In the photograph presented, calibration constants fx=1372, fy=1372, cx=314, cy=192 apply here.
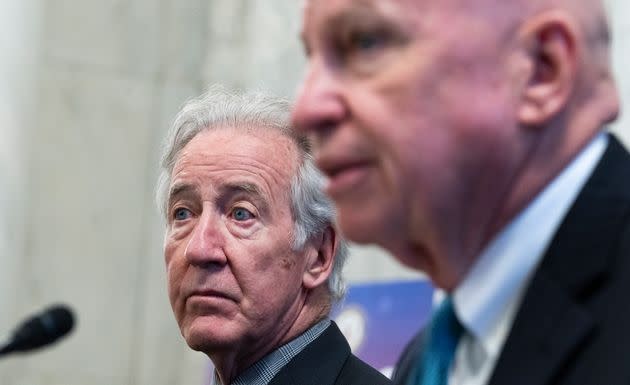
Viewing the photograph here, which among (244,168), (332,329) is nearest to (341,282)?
(332,329)

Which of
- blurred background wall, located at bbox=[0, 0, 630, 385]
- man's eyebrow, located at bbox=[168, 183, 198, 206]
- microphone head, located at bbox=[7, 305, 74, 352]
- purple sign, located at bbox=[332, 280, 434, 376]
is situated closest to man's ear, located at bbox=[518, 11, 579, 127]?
microphone head, located at bbox=[7, 305, 74, 352]

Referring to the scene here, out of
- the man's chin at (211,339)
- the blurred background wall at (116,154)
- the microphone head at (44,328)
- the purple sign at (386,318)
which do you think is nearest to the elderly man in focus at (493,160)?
the microphone head at (44,328)

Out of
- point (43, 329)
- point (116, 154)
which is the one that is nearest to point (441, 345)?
point (43, 329)

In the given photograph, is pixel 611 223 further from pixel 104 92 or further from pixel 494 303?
pixel 104 92

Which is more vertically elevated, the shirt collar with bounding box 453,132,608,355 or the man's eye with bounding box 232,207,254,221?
the shirt collar with bounding box 453,132,608,355

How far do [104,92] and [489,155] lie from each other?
6.79m

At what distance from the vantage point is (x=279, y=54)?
814 cm

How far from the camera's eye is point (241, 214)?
3277mm

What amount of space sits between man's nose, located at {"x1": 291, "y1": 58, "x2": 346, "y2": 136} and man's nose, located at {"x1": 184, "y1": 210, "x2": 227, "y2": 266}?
1436 millimetres

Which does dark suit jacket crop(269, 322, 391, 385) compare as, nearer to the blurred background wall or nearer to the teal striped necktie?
the teal striped necktie

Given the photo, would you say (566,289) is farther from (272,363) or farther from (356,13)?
(272,363)

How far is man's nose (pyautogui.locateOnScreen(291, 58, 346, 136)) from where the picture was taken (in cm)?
176

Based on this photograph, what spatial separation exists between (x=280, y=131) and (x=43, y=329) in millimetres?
925

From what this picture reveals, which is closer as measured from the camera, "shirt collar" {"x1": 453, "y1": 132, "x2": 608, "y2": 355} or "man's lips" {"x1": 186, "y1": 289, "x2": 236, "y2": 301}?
"shirt collar" {"x1": 453, "y1": 132, "x2": 608, "y2": 355}
